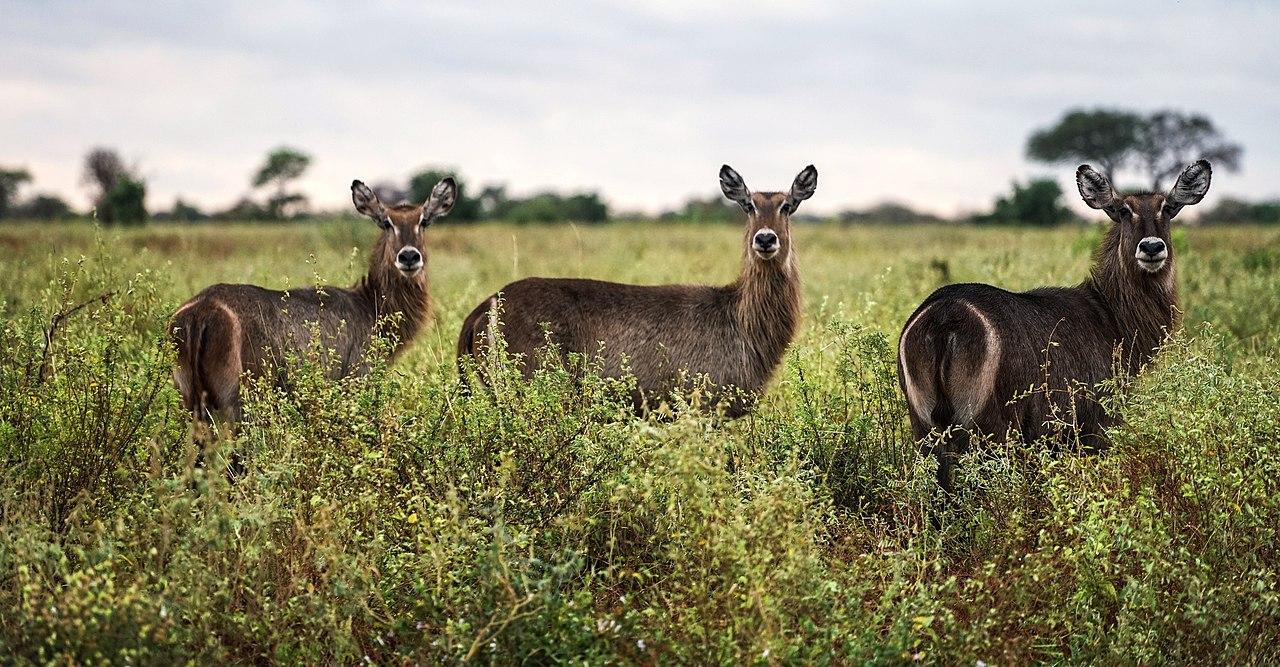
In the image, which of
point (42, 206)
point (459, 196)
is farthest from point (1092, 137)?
point (42, 206)

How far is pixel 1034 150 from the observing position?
45.2 m

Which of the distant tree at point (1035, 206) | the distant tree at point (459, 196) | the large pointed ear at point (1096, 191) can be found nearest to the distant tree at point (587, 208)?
the distant tree at point (459, 196)

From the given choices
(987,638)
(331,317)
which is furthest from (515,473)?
(331,317)

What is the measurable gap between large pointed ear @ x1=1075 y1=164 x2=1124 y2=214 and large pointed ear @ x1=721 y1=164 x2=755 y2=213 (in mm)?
1777

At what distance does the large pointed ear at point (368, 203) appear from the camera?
700 cm

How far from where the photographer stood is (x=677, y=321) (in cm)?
607

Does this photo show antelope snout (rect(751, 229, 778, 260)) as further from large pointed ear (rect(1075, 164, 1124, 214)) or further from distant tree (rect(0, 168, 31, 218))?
distant tree (rect(0, 168, 31, 218))

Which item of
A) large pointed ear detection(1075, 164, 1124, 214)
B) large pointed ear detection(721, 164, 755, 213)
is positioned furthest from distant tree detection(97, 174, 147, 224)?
large pointed ear detection(1075, 164, 1124, 214)

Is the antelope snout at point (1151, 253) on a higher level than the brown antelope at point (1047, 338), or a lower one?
higher

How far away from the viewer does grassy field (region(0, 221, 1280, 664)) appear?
3273mm

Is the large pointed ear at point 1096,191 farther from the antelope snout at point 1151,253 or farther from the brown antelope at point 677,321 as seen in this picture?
the brown antelope at point 677,321

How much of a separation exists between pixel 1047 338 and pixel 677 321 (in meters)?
1.96

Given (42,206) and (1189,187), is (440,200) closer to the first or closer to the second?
(1189,187)

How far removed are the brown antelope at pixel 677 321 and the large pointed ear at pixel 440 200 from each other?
120 centimetres
